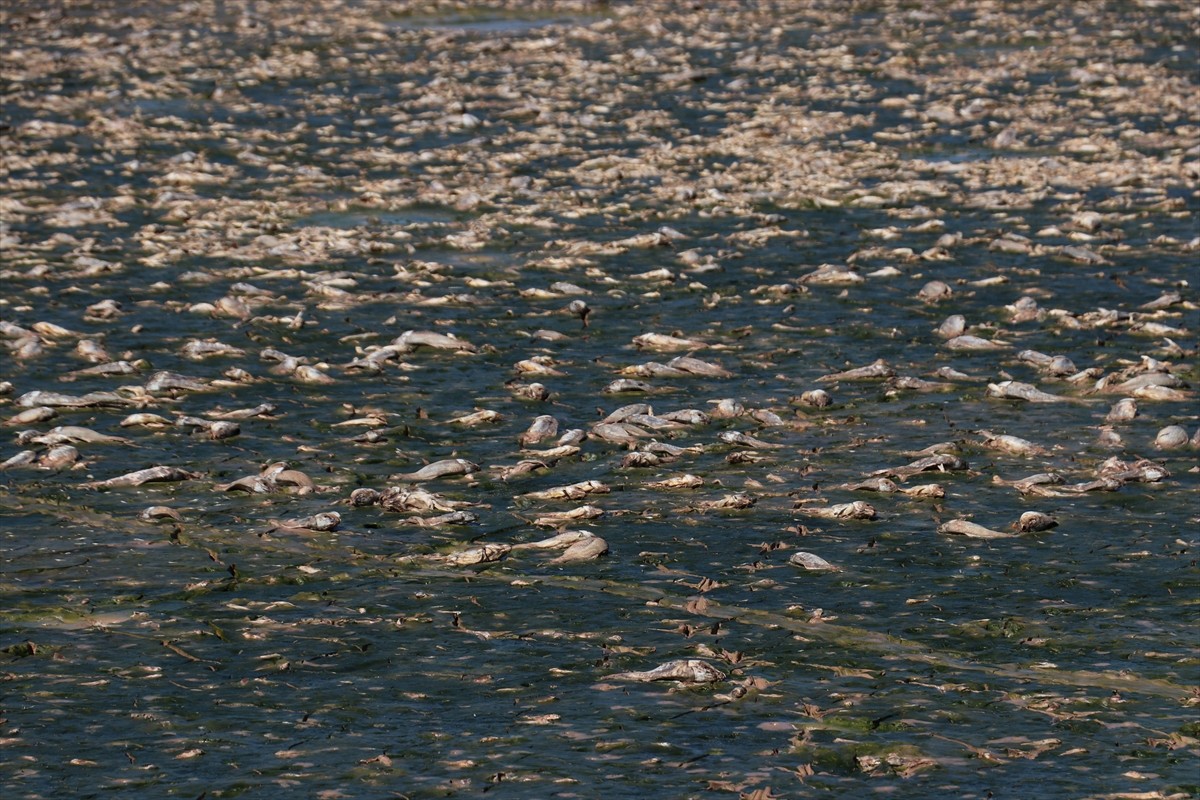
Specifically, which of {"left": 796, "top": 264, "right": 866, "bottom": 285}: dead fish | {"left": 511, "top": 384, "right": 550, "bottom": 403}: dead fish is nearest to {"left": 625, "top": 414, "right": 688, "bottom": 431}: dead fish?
{"left": 511, "top": 384, "right": 550, "bottom": 403}: dead fish

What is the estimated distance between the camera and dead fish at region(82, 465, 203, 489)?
683 centimetres

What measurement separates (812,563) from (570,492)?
1.18 m

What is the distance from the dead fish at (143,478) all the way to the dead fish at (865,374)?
10.1ft

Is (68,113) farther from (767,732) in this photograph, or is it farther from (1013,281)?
(767,732)

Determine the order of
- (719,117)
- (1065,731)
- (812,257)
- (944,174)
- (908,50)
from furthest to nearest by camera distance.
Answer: (908,50)
(719,117)
(944,174)
(812,257)
(1065,731)

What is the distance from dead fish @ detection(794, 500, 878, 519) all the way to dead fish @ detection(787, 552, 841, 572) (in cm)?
46

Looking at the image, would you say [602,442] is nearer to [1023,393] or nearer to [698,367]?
[698,367]

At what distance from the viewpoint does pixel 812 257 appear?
400 inches

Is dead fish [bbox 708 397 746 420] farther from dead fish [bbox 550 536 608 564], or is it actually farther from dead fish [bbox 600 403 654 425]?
dead fish [bbox 550 536 608 564]

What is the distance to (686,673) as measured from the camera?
503cm

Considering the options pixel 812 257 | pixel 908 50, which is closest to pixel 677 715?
pixel 812 257

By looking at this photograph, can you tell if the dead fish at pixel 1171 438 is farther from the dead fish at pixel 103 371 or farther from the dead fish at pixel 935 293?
the dead fish at pixel 103 371

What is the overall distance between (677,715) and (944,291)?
4988mm

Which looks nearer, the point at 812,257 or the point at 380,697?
the point at 380,697
